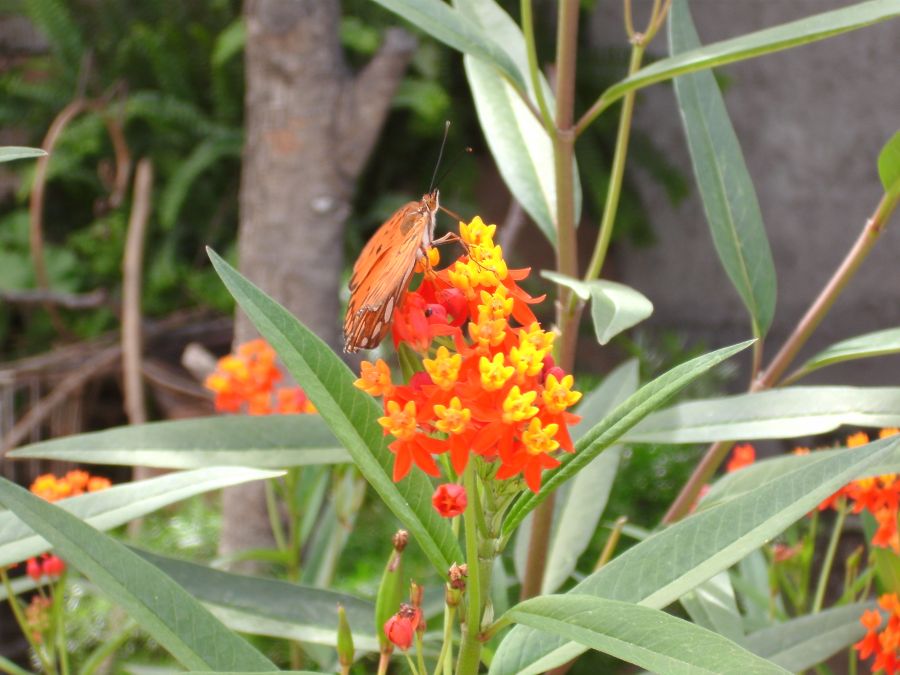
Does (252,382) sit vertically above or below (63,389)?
above

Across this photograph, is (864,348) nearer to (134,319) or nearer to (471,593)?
(471,593)

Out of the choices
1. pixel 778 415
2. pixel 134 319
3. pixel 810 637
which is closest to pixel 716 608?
pixel 810 637

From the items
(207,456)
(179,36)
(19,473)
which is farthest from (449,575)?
(179,36)

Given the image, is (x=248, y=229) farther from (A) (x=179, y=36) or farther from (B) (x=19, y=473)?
(A) (x=179, y=36)

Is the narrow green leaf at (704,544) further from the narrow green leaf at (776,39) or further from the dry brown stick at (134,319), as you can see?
the dry brown stick at (134,319)

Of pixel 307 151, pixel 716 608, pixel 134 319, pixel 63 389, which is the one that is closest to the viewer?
pixel 716 608

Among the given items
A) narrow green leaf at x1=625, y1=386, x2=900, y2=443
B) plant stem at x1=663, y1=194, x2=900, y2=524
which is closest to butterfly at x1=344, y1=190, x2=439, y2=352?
narrow green leaf at x1=625, y1=386, x2=900, y2=443

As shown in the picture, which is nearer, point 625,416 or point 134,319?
point 625,416
